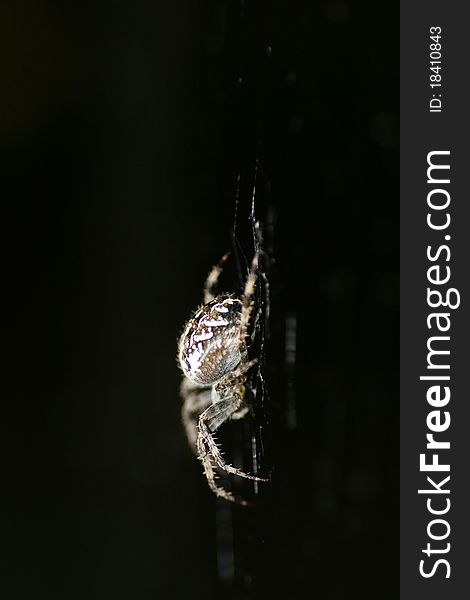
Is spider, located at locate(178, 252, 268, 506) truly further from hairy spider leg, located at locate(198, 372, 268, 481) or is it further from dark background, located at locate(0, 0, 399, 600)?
dark background, located at locate(0, 0, 399, 600)

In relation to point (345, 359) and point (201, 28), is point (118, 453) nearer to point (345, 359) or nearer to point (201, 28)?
point (345, 359)

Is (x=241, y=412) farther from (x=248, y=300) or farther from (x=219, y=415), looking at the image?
(x=248, y=300)

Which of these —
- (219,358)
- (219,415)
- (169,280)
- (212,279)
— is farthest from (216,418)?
(169,280)

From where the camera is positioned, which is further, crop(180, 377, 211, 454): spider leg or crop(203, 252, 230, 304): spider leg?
crop(180, 377, 211, 454): spider leg

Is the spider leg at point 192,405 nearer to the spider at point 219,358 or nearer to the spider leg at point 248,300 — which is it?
the spider at point 219,358

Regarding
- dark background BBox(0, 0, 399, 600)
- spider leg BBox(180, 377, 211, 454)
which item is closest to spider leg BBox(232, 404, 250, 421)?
spider leg BBox(180, 377, 211, 454)

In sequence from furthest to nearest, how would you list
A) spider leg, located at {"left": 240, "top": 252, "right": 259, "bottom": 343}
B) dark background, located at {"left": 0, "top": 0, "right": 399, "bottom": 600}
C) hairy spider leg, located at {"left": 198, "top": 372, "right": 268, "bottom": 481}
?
dark background, located at {"left": 0, "top": 0, "right": 399, "bottom": 600} < hairy spider leg, located at {"left": 198, "top": 372, "right": 268, "bottom": 481} < spider leg, located at {"left": 240, "top": 252, "right": 259, "bottom": 343}
